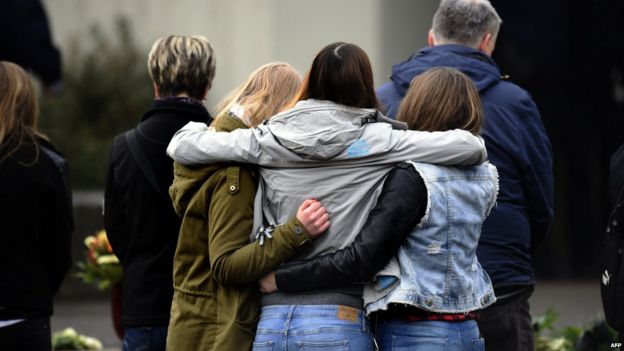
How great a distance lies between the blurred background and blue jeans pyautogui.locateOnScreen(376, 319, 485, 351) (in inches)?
270

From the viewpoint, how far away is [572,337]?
24.1 ft

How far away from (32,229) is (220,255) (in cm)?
149

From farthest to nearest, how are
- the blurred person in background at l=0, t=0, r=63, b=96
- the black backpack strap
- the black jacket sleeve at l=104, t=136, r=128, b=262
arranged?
the blurred person in background at l=0, t=0, r=63, b=96
the black jacket sleeve at l=104, t=136, r=128, b=262
the black backpack strap

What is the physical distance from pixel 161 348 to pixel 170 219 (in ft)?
1.66

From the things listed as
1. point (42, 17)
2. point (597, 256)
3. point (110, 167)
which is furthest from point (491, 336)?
point (597, 256)

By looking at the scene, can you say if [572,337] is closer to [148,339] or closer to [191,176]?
[148,339]

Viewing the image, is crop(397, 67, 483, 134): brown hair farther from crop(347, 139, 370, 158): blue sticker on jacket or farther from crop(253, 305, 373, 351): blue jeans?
crop(253, 305, 373, 351): blue jeans

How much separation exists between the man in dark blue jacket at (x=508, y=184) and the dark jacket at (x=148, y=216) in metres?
0.91

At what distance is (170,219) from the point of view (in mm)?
5023

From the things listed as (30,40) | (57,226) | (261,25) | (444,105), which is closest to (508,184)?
(444,105)

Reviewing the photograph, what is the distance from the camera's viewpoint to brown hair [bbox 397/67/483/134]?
4.25 m

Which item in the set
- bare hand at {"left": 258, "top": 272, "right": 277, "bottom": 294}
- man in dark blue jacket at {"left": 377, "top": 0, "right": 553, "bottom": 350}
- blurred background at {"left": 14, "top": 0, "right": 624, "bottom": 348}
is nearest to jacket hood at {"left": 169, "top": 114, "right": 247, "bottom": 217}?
bare hand at {"left": 258, "top": 272, "right": 277, "bottom": 294}

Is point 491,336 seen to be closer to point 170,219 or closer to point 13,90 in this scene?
point 170,219

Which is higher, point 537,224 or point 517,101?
point 517,101
